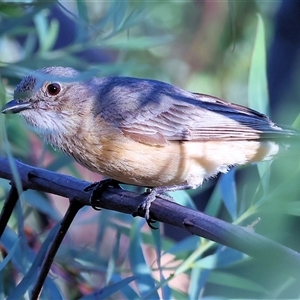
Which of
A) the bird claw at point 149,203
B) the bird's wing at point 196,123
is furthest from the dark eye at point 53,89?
the bird claw at point 149,203

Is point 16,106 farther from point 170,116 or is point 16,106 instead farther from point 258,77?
point 258,77

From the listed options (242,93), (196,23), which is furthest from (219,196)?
(196,23)

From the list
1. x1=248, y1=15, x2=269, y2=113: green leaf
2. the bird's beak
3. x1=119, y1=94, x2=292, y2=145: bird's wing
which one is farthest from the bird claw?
the bird's beak

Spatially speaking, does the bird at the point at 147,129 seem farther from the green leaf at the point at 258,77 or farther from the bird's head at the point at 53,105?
the green leaf at the point at 258,77

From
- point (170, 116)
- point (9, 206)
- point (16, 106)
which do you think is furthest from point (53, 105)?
point (9, 206)

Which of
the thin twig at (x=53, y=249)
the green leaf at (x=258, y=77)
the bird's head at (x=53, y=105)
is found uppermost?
the green leaf at (x=258, y=77)

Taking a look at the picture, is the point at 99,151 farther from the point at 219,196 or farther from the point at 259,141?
the point at 259,141

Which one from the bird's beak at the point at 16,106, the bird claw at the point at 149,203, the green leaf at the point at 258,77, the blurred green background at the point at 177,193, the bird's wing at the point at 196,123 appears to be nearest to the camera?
the blurred green background at the point at 177,193
